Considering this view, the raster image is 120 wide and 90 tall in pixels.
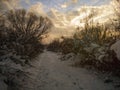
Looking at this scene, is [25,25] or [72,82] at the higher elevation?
[25,25]

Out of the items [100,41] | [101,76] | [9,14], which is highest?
[9,14]

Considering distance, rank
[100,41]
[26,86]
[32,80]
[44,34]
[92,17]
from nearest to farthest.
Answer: [26,86], [32,80], [100,41], [92,17], [44,34]

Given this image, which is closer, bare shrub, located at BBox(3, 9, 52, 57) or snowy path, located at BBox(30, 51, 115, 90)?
snowy path, located at BBox(30, 51, 115, 90)

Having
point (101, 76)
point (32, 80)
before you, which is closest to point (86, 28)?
point (101, 76)

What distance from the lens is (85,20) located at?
33.3 feet

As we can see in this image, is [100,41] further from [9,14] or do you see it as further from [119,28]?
[9,14]

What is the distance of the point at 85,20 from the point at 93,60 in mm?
3768

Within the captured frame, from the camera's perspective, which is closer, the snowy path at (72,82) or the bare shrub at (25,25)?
the snowy path at (72,82)

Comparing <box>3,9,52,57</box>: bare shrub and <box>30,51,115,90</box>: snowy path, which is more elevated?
<box>3,9,52,57</box>: bare shrub

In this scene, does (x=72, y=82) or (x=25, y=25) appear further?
(x=25, y=25)

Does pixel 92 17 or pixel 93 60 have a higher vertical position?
pixel 92 17

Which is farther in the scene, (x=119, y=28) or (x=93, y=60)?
(x=119, y=28)

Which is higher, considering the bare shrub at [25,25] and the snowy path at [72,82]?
the bare shrub at [25,25]

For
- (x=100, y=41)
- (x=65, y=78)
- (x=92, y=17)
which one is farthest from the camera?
(x=92, y=17)
